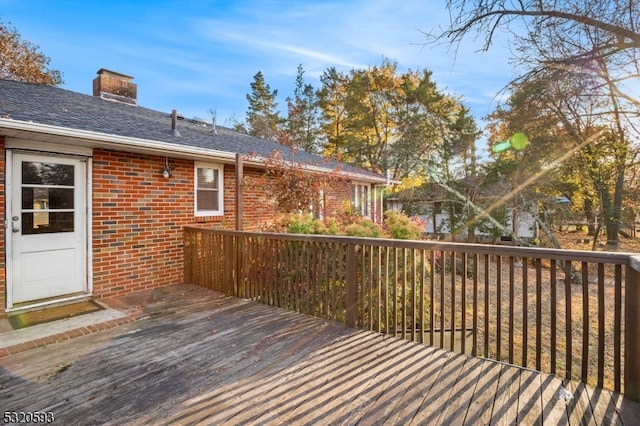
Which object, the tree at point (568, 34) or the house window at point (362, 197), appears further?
the house window at point (362, 197)

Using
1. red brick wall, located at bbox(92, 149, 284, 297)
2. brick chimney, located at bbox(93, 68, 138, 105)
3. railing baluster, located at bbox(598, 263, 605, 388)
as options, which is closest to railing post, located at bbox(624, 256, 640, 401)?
Result: railing baluster, located at bbox(598, 263, 605, 388)

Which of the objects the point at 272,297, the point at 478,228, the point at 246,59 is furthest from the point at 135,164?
the point at 478,228

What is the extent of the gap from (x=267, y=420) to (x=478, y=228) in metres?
Result: 16.4

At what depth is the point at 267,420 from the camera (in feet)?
6.90

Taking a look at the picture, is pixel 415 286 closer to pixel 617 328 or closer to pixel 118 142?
pixel 617 328

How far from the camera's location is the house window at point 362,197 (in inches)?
427

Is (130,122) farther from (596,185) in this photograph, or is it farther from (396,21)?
(596,185)

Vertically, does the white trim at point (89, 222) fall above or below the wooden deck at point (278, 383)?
above

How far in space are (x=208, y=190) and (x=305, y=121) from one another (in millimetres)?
17148

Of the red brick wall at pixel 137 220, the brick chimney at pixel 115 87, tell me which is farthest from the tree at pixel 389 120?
the red brick wall at pixel 137 220

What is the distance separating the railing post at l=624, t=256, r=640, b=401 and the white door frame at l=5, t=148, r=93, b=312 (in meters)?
6.17

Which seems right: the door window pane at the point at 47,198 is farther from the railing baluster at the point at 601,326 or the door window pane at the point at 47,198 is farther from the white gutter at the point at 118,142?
the railing baluster at the point at 601,326

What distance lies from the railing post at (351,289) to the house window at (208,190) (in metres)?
3.65

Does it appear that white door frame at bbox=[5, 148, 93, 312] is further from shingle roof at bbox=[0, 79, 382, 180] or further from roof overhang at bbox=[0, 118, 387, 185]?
shingle roof at bbox=[0, 79, 382, 180]
